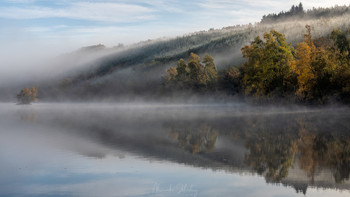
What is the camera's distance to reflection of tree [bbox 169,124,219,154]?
68.3ft

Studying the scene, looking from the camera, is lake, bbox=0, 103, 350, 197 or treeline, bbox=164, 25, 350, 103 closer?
lake, bbox=0, 103, 350, 197

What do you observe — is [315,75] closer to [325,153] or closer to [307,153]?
[325,153]

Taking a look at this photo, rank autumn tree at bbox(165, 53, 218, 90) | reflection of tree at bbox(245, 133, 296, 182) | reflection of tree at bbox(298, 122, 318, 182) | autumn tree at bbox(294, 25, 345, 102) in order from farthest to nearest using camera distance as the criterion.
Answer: autumn tree at bbox(165, 53, 218, 90) → autumn tree at bbox(294, 25, 345, 102) → reflection of tree at bbox(298, 122, 318, 182) → reflection of tree at bbox(245, 133, 296, 182)

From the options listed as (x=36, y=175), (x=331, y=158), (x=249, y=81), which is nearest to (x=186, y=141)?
(x=331, y=158)

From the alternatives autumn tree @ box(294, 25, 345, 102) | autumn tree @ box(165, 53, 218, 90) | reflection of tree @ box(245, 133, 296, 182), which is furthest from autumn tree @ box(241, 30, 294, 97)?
reflection of tree @ box(245, 133, 296, 182)

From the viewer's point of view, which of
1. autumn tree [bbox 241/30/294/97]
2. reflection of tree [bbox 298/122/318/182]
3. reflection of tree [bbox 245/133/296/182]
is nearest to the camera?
reflection of tree [bbox 245/133/296/182]

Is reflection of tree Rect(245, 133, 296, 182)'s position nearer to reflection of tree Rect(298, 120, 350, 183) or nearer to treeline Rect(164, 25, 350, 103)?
reflection of tree Rect(298, 120, 350, 183)

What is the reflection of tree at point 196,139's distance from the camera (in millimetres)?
20803

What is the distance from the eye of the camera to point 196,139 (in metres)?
24.2

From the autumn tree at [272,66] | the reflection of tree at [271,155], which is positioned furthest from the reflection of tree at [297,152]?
the autumn tree at [272,66]

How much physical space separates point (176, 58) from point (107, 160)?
575ft

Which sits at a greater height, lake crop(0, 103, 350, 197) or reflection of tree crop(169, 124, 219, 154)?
lake crop(0, 103, 350, 197)

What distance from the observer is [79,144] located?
22.9m

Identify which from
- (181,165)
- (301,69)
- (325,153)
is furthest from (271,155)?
(301,69)
